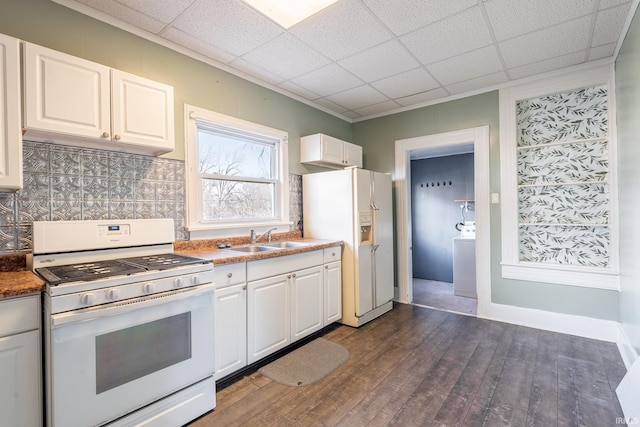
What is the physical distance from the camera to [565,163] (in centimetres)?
304

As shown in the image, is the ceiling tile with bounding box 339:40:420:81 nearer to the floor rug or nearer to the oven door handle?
the oven door handle

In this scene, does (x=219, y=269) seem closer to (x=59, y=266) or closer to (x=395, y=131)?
(x=59, y=266)

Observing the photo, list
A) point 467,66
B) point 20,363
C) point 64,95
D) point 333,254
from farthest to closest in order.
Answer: point 333,254 < point 467,66 < point 64,95 < point 20,363

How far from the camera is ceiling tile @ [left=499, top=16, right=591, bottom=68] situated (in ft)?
7.58

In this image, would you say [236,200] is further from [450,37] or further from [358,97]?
[450,37]

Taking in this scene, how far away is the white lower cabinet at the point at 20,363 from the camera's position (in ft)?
4.29

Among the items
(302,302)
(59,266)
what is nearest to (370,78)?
(302,302)

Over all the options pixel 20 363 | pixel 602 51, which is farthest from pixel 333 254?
pixel 602 51

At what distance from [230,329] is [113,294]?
0.86 meters

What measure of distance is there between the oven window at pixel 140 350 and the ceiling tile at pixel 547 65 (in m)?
3.63

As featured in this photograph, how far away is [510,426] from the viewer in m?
1.69

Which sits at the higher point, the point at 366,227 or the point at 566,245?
the point at 366,227

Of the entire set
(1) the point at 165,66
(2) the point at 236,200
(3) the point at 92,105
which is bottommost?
(2) the point at 236,200

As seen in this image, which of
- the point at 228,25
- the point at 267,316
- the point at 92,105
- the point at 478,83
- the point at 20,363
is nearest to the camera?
the point at 20,363
